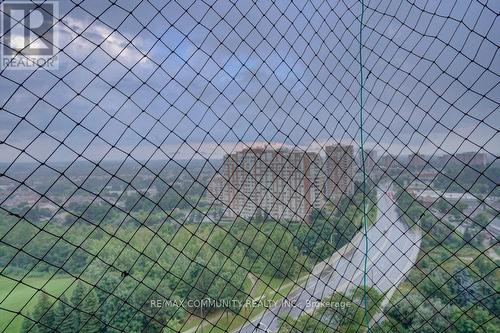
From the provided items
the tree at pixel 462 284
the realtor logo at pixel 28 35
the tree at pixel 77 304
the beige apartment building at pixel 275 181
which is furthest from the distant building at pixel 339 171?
the realtor logo at pixel 28 35

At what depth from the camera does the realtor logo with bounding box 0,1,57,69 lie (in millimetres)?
910

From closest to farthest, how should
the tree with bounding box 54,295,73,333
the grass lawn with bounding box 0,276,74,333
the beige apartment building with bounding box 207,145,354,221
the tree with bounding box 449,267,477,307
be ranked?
the grass lawn with bounding box 0,276,74,333
the tree with bounding box 54,295,73,333
the beige apartment building with bounding box 207,145,354,221
the tree with bounding box 449,267,477,307

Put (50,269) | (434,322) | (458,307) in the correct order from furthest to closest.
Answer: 1. (434,322)
2. (458,307)
3. (50,269)

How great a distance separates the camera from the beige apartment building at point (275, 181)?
1.54m

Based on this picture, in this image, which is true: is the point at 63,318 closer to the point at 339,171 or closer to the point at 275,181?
the point at 275,181

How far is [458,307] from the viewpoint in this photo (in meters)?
2.01

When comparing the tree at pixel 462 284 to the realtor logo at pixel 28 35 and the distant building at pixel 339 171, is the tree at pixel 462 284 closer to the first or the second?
the distant building at pixel 339 171

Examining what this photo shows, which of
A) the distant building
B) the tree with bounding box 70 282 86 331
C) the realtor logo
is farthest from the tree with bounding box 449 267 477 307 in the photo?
the realtor logo

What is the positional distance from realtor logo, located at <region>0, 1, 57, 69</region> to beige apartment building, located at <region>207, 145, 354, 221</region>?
0.65 m

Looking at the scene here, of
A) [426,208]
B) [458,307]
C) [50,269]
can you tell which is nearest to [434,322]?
[458,307]

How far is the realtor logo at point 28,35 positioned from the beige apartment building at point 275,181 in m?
0.65

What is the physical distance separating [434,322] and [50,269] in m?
2.13

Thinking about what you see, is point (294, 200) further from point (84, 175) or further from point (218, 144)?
point (84, 175)

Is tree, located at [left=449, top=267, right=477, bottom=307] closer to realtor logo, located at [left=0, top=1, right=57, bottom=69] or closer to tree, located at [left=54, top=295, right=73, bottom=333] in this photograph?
tree, located at [left=54, top=295, right=73, bottom=333]
